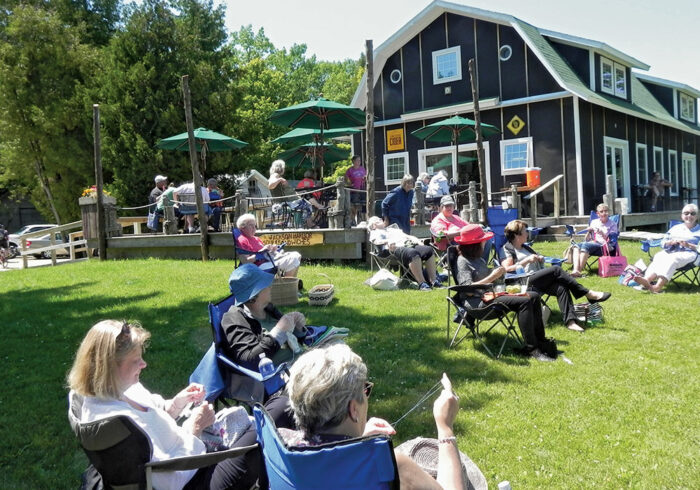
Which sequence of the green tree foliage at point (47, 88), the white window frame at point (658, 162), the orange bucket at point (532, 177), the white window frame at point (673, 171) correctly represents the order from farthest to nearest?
1. the green tree foliage at point (47, 88)
2. the white window frame at point (673, 171)
3. the white window frame at point (658, 162)
4. the orange bucket at point (532, 177)

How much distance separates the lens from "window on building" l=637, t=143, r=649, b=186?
20.7 m

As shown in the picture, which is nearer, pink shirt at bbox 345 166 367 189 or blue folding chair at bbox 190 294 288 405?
blue folding chair at bbox 190 294 288 405

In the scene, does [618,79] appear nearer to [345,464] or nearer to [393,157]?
[393,157]

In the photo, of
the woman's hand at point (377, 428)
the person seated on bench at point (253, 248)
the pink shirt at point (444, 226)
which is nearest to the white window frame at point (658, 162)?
the pink shirt at point (444, 226)

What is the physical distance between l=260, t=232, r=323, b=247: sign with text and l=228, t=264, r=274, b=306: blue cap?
751cm

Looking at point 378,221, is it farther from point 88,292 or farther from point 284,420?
point 284,420

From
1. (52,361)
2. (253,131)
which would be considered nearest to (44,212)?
(253,131)

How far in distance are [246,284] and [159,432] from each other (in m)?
1.53

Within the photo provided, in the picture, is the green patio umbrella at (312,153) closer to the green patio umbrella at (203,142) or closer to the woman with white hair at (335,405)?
the green patio umbrella at (203,142)

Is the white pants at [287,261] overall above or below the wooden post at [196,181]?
below

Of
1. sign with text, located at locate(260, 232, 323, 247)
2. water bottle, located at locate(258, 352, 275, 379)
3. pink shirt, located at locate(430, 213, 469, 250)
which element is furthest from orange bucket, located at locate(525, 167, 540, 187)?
water bottle, located at locate(258, 352, 275, 379)

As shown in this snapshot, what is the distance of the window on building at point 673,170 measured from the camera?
23.3 m

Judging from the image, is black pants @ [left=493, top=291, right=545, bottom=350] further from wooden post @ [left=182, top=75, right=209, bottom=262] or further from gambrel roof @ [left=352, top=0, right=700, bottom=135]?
gambrel roof @ [left=352, top=0, right=700, bottom=135]

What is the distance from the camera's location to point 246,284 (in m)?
3.87
